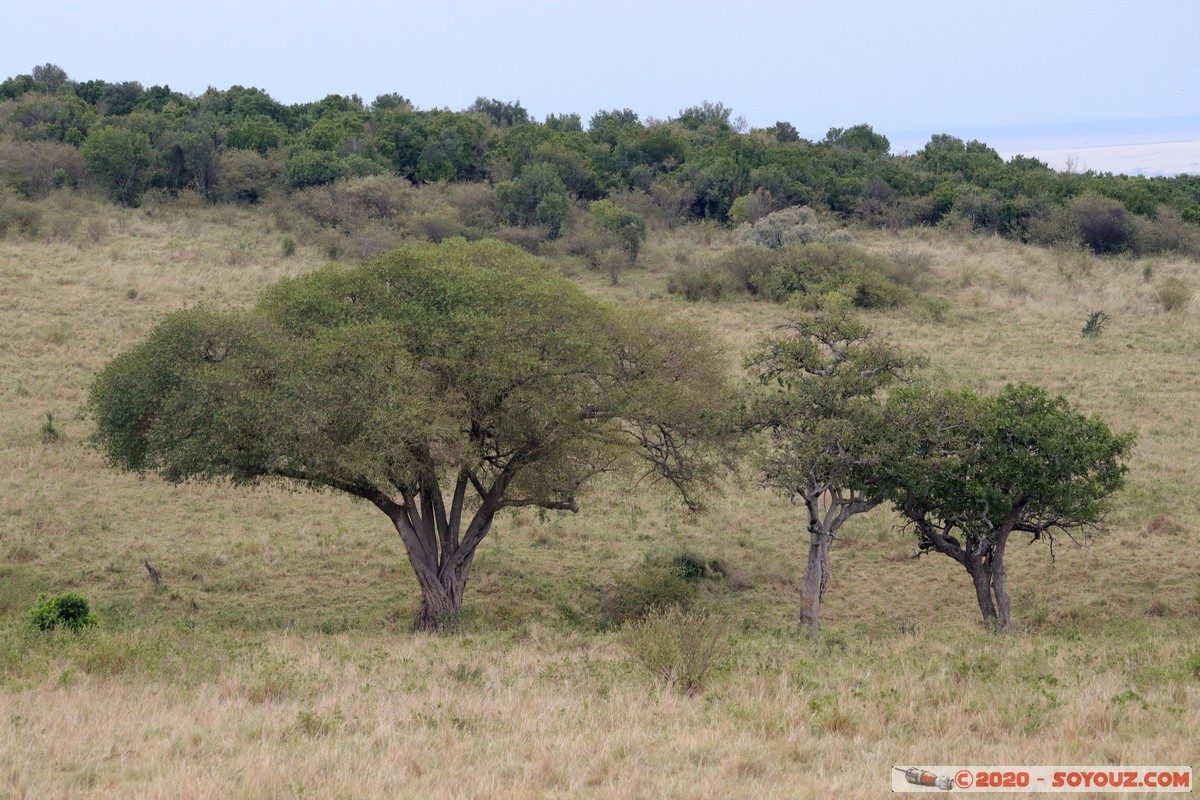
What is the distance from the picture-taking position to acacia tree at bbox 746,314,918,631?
50.1ft

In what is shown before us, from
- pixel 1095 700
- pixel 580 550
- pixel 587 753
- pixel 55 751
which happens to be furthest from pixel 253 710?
pixel 580 550

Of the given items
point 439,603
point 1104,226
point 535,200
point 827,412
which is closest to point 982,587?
point 827,412

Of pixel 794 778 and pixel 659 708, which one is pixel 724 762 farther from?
pixel 659 708

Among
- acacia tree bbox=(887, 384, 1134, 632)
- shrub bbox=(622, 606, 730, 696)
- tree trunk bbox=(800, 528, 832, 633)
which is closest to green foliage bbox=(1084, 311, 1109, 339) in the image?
acacia tree bbox=(887, 384, 1134, 632)

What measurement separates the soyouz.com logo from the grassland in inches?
11.4

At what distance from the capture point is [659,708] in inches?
366

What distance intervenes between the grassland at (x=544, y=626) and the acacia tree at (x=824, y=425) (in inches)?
63.3

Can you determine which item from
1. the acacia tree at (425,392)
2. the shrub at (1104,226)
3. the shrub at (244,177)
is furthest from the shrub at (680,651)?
the shrub at (244,177)

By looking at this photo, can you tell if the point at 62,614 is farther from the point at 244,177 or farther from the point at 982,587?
the point at 244,177

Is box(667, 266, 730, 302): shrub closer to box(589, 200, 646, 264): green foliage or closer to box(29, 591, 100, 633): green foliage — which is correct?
box(589, 200, 646, 264): green foliage

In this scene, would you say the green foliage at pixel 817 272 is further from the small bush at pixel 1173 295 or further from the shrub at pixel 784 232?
the small bush at pixel 1173 295

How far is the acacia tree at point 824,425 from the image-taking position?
15.3 meters

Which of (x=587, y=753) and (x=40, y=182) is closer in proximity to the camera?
(x=587, y=753)

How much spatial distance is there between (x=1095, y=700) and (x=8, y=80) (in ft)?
262
